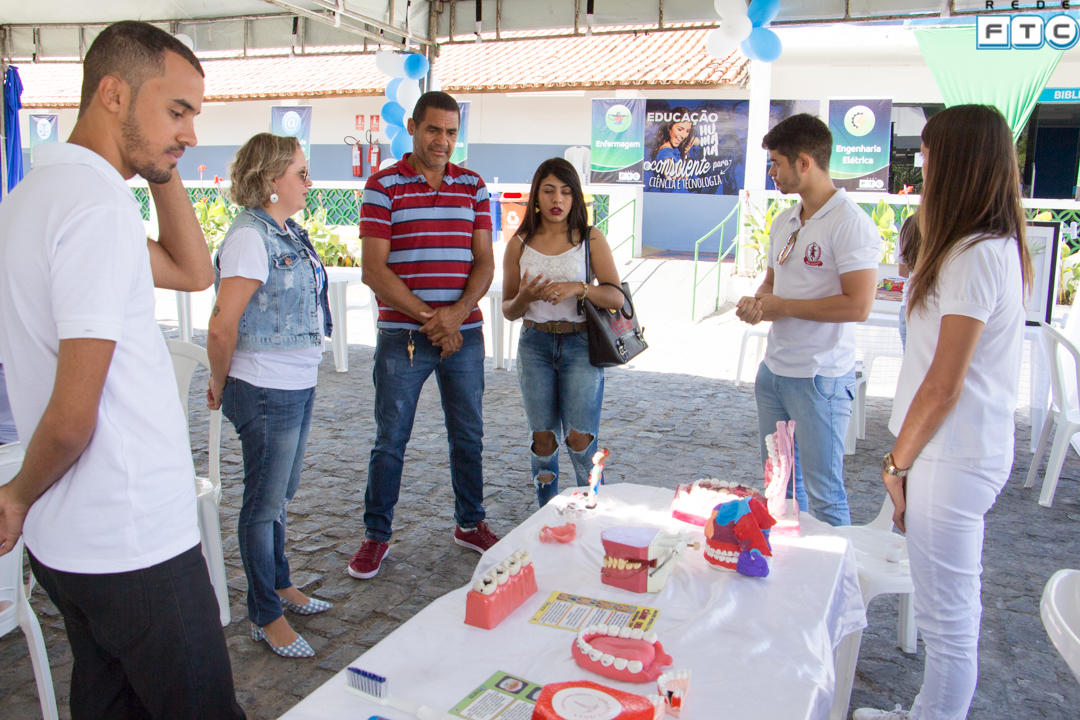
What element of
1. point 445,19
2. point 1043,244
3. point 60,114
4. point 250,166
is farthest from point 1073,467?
point 60,114

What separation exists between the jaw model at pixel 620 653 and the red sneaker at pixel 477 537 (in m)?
1.95

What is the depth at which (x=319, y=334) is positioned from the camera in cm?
251

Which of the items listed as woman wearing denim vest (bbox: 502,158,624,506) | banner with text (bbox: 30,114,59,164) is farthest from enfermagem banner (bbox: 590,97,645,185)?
banner with text (bbox: 30,114,59,164)

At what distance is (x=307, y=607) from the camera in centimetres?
287

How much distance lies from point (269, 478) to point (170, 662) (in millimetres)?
1092

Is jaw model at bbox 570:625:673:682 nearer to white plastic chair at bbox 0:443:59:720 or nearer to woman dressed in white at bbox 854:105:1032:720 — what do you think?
woman dressed in white at bbox 854:105:1032:720

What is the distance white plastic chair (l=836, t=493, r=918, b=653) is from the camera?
2.27 metres

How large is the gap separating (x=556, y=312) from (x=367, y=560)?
1.31m

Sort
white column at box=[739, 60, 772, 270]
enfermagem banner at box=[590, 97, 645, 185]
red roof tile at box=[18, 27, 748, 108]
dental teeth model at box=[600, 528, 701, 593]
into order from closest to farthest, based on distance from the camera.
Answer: dental teeth model at box=[600, 528, 701, 593] < white column at box=[739, 60, 772, 270] < enfermagem banner at box=[590, 97, 645, 185] < red roof tile at box=[18, 27, 748, 108]

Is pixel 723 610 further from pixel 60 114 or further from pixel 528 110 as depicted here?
pixel 60 114

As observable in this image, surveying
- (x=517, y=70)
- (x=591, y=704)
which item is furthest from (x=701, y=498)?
(x=517, y=70)

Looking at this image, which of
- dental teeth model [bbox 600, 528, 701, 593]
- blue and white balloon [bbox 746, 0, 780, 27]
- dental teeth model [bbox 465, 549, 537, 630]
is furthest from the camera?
blue and white balloon [bbox 746, 0, 780, 27]

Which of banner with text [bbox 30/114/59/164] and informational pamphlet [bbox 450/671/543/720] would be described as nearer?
informational pamphlet [bbox 450/671/543/720]

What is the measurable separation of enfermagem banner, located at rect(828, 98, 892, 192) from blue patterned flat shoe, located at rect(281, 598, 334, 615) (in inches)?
332
